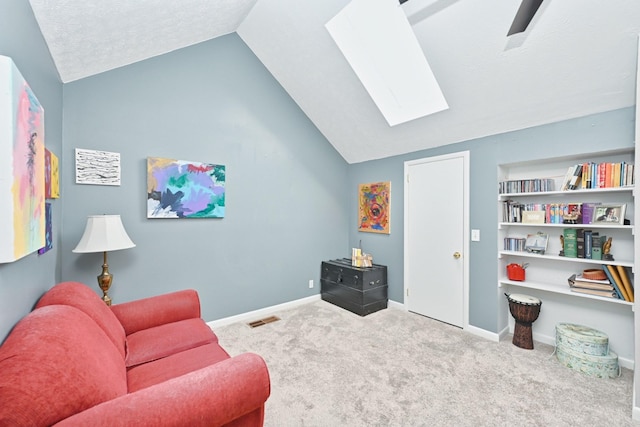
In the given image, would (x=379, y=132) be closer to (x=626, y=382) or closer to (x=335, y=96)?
(x=335, y=96)

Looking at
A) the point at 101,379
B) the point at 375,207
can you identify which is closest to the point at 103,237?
the point at 101,379

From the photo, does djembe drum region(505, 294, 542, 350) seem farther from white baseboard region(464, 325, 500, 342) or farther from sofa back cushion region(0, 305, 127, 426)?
sofa back cushion region(0, 305, 127, 426)

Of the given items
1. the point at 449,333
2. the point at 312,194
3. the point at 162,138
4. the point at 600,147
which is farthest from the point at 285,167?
the point at 600,147

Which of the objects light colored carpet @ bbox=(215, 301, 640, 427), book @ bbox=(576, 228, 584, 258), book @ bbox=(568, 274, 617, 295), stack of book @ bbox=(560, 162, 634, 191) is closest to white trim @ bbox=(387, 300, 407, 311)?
light colored carpet @ bbox=(215, 301, 640, 427)

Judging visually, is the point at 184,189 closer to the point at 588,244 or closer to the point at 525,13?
the point at 525,13

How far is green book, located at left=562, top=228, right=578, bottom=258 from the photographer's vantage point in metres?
2.51

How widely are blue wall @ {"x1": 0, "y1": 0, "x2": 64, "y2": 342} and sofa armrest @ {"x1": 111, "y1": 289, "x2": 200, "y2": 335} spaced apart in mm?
496

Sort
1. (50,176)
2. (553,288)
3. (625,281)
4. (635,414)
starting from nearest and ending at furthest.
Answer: (635,414), (50,176), (625,281), (553,288)

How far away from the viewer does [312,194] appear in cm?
410

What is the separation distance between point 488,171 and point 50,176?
148 inches

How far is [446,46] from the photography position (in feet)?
7.88

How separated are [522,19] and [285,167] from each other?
2869mm

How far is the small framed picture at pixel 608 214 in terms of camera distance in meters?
2.29

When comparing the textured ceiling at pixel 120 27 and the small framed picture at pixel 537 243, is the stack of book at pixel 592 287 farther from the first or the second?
the textured ceiling at pixel 120 27
